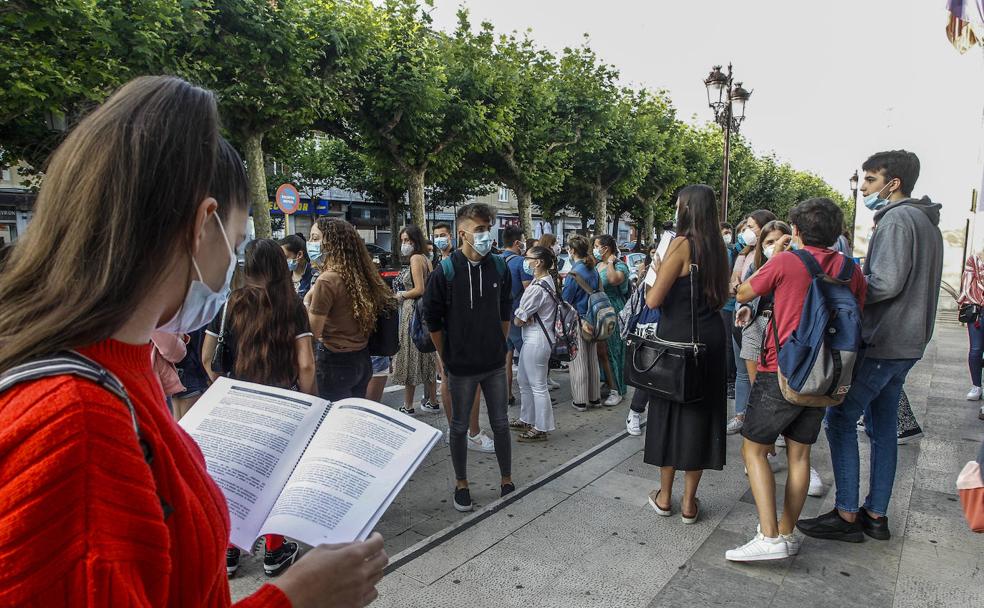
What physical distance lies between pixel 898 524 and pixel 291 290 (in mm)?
3898

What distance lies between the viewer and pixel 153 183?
0.87m

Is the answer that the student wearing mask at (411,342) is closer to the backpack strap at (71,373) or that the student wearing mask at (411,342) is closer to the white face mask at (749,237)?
the white face mask at (749,237)

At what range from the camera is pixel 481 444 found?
A: 530 cm

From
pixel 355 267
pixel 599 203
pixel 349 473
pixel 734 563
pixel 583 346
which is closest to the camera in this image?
pixel 349 473

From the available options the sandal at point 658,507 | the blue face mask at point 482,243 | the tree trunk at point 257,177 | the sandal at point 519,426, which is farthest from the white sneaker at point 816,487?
the tree trunk at point 257,177

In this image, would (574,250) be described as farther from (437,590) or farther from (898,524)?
(437,590)

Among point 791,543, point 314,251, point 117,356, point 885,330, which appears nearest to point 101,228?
point 117,356

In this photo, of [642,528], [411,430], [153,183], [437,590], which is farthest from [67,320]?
[642,528]

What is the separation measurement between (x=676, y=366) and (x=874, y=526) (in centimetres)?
145

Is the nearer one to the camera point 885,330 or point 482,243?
point 885,330

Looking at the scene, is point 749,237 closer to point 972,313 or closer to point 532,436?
point 972,313

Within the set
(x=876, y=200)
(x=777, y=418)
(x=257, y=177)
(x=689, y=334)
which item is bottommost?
(x=777, y=418)

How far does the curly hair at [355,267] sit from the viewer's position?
4090 millimetres

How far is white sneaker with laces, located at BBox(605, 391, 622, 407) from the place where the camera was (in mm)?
6832
